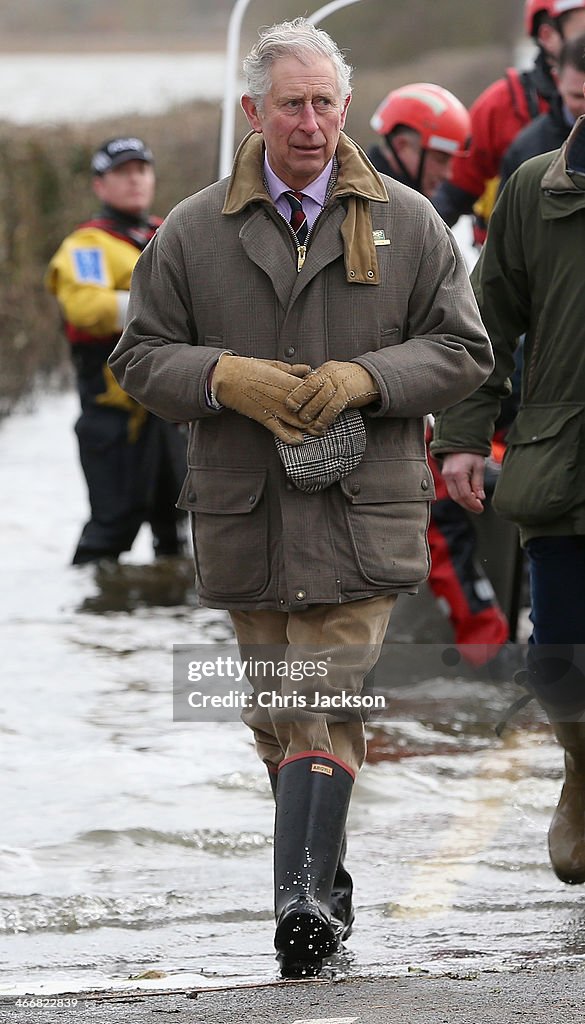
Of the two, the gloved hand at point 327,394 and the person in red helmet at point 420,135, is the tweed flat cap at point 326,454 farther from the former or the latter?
the person in red helmet at point 420,135

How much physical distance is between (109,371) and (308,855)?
19.6 feet

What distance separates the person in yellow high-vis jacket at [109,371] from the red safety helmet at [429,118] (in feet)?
6.97

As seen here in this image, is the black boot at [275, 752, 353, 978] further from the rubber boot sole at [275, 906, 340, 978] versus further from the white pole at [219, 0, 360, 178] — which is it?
the white pole at [219, 0, 360, 178]

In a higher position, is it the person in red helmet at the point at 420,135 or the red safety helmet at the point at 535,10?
the red safety helmet at the point at 535,10

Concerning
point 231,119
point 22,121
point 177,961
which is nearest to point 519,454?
point 177,961

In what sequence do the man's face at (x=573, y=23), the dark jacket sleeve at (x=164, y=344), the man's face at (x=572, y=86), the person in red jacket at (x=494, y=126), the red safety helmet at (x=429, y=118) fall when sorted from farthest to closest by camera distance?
the red safety helmet at (x=429, y=118)
the person in red jacket at (x=494, y=126)
the man's face at (x=573, y=23)
the man's face at (x=572, y=86)
the dark jacket sleeve at (x=164, y=344)

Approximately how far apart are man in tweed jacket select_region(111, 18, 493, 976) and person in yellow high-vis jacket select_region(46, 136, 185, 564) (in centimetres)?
503

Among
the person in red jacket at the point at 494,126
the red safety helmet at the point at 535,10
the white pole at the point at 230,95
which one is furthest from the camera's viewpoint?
the white pole at the point at 230,95

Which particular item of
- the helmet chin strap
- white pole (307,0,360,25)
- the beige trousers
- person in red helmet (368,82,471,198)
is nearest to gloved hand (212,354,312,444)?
the beige trousers

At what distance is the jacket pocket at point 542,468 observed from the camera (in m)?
4.61

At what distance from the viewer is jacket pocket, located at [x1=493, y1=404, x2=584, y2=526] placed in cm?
461

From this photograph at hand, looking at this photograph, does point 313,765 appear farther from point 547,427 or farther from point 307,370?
point 547,427

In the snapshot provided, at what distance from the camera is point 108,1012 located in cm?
363

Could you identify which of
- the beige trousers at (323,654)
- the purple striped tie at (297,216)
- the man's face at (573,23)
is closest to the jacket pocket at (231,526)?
the beige trousers at (323,654)
